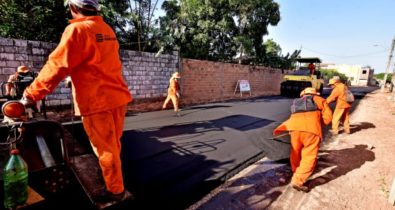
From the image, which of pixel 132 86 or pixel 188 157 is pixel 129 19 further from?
pixel 188 157

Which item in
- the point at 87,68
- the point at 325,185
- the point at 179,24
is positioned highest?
the point at 179,24

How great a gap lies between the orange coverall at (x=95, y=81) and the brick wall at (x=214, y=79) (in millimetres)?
8552

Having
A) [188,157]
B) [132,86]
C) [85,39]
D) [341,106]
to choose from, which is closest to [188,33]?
[132,86]

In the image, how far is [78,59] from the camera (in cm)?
179

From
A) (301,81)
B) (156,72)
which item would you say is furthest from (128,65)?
(301,81)

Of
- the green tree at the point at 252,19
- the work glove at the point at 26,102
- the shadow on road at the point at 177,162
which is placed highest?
the green tree at the point at 252,19

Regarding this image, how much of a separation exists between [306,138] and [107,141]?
2.52 meters

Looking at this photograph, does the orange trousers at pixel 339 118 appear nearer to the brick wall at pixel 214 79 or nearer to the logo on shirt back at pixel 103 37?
the logo on shirt back at pixel 103 37

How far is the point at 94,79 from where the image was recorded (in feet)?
6.30

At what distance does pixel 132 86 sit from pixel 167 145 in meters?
4.71

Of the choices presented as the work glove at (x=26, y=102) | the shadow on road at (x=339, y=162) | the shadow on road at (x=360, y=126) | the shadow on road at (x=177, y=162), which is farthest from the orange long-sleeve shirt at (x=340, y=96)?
the work glove at (x=26, y=102)

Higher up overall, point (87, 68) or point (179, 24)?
point (179, 24)

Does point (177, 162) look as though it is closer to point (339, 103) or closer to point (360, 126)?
point (339, 103)

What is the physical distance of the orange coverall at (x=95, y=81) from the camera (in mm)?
1714
